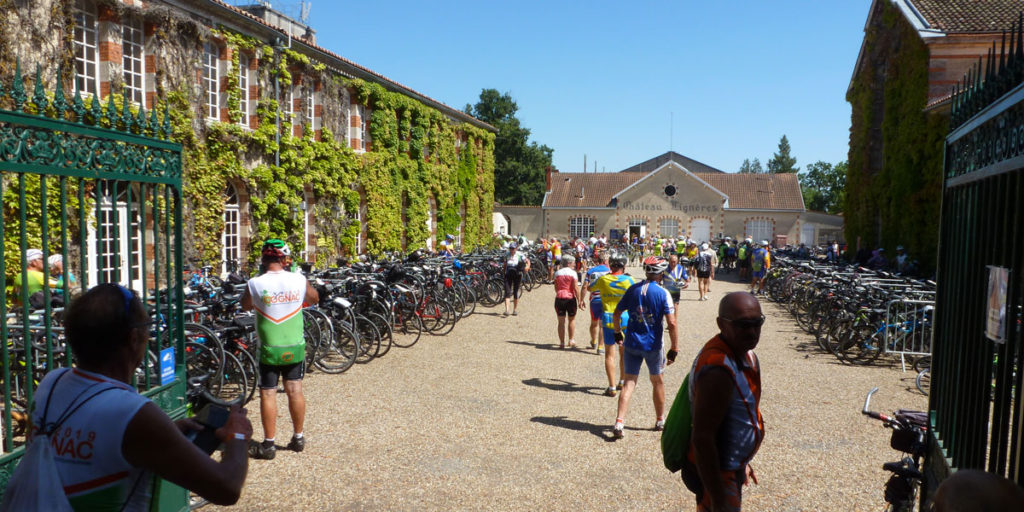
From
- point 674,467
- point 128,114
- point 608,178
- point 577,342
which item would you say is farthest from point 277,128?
point 608,178

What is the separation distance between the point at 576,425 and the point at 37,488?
16.9 ft

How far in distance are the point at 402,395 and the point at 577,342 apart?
14.0ft

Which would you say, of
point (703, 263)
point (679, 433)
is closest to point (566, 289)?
point (679, 433)

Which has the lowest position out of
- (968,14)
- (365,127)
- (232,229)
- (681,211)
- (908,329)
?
(908,329)

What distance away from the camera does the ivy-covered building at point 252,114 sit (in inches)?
469

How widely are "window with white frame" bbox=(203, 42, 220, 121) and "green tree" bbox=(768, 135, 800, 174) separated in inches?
3964

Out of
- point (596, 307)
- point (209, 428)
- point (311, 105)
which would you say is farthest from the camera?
point (311, 105)

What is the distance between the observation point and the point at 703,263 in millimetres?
17656

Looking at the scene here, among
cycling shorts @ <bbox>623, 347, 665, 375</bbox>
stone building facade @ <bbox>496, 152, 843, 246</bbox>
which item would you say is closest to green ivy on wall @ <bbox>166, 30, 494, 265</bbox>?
cycling shorts @ <bbox>623, 347, 665, 375</bbox>

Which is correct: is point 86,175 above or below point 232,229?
above

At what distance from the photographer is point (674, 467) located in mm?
3051

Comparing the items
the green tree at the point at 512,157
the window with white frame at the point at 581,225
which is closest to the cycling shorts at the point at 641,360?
the window with white frame at the point at 581,225

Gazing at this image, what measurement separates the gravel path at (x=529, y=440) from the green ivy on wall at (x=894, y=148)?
856 cm

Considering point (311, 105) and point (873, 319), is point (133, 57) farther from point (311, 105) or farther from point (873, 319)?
point (873, 319)
